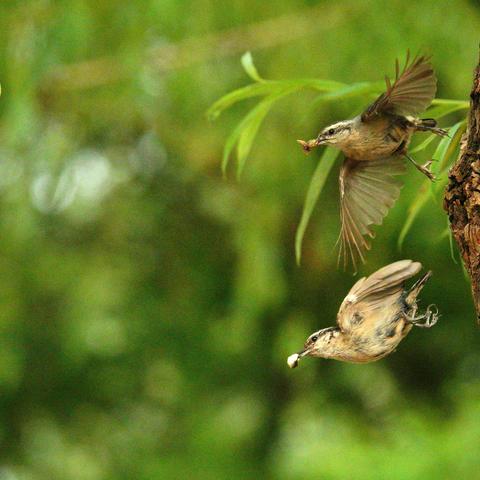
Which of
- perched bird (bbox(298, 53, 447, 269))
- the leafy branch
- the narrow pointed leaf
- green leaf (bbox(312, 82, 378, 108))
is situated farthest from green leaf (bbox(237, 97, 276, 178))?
perched bird (bbox(298, 53, 447, 269))

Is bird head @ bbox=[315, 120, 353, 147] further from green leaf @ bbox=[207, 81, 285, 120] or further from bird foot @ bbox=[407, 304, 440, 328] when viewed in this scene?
green leaf @ bbox=[207, 81, 285, 120]

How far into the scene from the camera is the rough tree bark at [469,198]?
1.03 metres

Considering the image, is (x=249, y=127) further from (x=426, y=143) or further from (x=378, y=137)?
(x=378, y=137)

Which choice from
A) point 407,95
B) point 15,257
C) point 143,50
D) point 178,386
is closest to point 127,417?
point 178,386

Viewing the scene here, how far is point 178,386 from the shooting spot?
537cm

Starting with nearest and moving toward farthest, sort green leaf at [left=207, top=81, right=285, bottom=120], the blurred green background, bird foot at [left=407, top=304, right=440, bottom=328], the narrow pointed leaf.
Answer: bird foot at [left=407, top=304, right=440, bottom=328] < the narrow pointed leaf < green leaf at [left=207, top=81, right=285, bottom=120] < the blurred green background

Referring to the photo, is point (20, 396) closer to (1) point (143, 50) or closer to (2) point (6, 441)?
(2) point (6, 441)

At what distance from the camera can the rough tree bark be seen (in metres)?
1.03

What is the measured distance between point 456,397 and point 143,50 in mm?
1703

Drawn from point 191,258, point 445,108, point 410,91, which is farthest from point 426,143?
point 191,258

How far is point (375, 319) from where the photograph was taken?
104cm

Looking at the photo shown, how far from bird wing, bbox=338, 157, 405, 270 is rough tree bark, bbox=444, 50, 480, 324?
60mm

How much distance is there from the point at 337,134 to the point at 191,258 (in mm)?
4303

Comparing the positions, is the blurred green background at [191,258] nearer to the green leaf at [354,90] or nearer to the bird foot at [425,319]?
the green leaf at [354,90]
